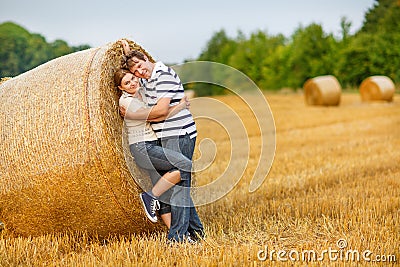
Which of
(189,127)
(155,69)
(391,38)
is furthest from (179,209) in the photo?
(391,38)

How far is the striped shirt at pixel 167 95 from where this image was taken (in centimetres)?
411

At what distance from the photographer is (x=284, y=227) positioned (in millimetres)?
4570

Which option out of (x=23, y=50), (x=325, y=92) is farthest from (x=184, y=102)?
(x=325, y=92)

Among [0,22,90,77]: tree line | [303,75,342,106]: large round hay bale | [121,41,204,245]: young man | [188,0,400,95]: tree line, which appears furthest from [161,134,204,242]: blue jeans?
[188,0,400,95]: tree line

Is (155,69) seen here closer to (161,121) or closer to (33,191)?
(161,121)

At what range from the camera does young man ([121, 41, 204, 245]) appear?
4105mm

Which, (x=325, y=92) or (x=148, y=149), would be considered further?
(x=325, y=92)

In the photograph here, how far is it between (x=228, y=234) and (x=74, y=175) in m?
1.41

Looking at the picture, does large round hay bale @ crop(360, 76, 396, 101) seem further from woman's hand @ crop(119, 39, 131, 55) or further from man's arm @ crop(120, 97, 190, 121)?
man's arm @ crop(120, 97, 190, 121)

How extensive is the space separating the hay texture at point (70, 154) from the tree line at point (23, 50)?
228 inches

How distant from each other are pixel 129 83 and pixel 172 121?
46cm

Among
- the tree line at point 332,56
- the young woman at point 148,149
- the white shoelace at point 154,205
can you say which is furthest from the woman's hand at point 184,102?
the tree line at point 332,56

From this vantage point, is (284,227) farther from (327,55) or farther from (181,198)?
(327,55)

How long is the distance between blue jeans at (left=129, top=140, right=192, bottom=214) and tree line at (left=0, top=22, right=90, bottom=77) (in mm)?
6218
